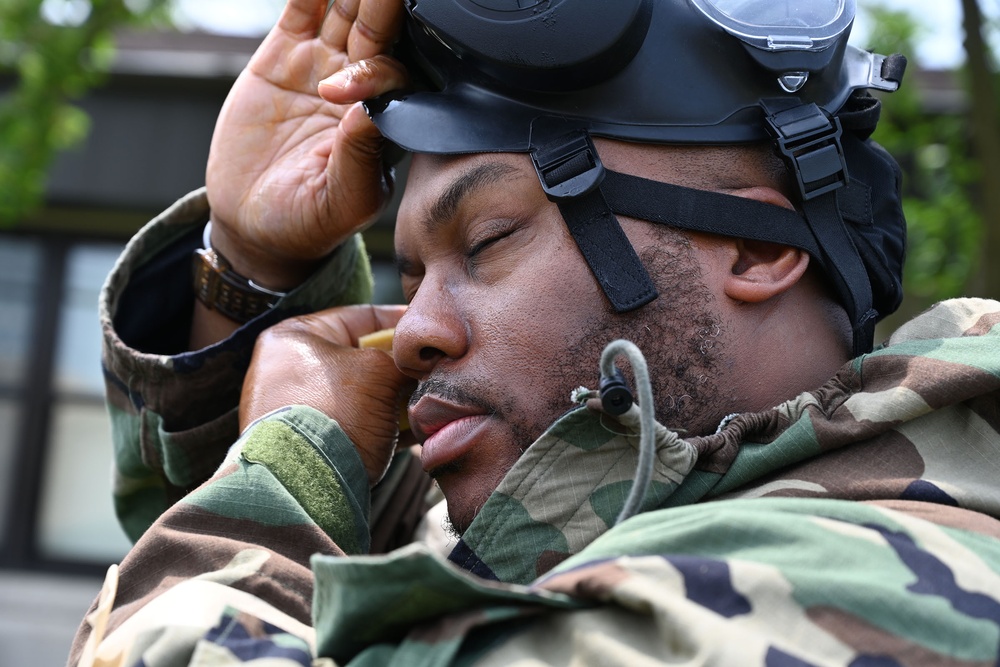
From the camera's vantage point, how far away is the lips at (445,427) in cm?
200

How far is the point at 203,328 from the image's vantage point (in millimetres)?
2875

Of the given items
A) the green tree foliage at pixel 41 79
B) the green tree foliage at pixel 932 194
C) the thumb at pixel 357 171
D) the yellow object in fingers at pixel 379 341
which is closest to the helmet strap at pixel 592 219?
the thumb at pixel 357 171

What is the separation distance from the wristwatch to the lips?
32.3 inches

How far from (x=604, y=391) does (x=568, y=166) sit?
469 mm

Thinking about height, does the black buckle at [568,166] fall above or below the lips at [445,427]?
above

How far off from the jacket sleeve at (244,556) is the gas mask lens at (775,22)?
1070mm

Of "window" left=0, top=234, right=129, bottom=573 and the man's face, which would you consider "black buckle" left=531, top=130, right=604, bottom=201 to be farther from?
"window" left=0, top=234, right=129, bottom=573

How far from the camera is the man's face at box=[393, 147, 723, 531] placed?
1979 millimetres

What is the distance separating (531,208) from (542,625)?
0.85 metres

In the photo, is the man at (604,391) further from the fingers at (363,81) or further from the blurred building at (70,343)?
the blurred building at (70,343)

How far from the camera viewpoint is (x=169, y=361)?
2.62m

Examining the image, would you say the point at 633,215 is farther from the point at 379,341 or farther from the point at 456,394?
the point at 379,341

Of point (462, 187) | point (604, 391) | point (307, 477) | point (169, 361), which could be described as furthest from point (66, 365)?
point (604, 391)

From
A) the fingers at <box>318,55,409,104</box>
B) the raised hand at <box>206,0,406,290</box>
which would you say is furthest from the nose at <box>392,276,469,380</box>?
the raised hand at <box>206,0,406,290</box>
